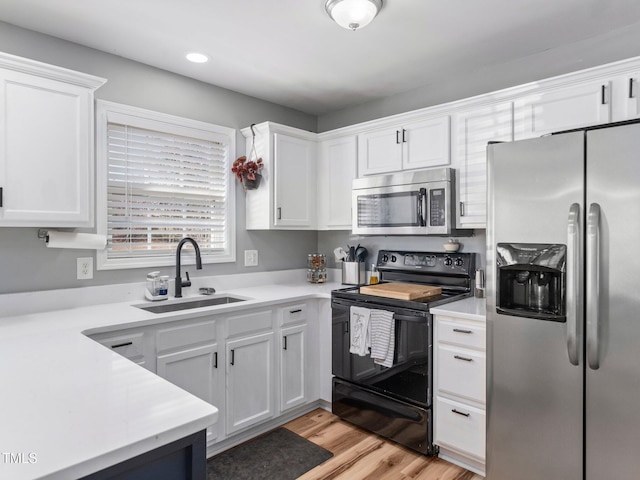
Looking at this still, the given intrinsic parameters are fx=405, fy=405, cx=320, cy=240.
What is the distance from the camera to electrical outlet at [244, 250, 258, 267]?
3242 millimetres

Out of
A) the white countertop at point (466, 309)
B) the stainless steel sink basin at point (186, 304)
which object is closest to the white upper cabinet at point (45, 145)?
the stainless steel sink basin at point (186, 304)

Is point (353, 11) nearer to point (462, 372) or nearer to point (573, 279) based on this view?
point (573, 279)

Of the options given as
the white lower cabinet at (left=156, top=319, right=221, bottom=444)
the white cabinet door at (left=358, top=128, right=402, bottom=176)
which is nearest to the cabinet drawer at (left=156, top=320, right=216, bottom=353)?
the white lower cabinet at (left=156, top=319, right=221, bottom=444)

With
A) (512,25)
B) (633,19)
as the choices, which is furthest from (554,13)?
(633,19)

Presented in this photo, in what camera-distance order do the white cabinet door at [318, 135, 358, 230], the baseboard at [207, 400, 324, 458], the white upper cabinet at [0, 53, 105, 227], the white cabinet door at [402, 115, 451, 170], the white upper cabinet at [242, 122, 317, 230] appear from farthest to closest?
the white cabinet door at [318, 135, 358, 230], the white upper cabinet at [242, 122, 317, 230], the white cabinet door at [402, 115, 451, 170], the baseboard at [207, 400, 324, 458], the white upper cabinet at [0, 53, 105, 227]

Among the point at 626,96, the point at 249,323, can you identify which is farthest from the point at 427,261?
the point at 626,96

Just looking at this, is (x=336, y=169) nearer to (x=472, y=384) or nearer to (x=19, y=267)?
(x=472, y=384)

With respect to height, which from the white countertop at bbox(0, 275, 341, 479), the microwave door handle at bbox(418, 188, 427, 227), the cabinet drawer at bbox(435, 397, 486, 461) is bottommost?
the cabinet drawer at bbox(435, 397, 486, 461)

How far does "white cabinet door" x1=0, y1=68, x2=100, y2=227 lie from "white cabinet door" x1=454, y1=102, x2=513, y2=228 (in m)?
2.14

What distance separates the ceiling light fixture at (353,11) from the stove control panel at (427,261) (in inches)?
62.5

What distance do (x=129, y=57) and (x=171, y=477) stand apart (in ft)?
8.29

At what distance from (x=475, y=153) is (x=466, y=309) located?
970 mm

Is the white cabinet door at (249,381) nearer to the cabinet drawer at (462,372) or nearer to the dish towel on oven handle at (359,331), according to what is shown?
the dish towel on oven handle at (359,331)

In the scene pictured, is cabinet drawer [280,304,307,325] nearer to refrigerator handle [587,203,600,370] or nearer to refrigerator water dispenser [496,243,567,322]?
refrigerator water dispenser [496,243,567,322]
